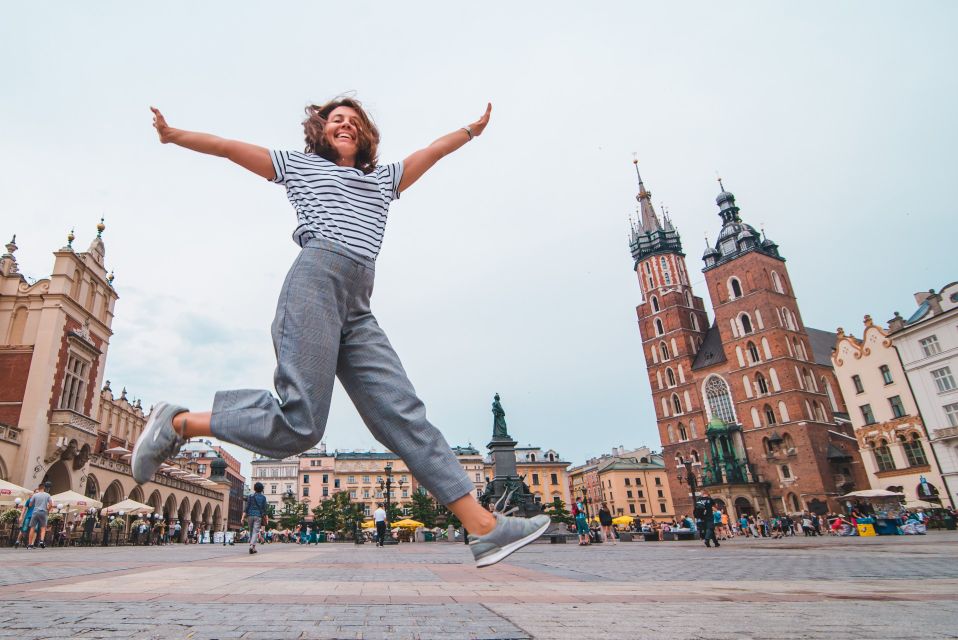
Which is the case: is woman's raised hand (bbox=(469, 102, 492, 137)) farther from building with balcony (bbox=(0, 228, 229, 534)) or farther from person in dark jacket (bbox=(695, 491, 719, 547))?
building with balcony (bbox=(0, 228, 229, 534))

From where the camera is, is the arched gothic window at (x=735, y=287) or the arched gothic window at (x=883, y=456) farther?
the arched gothic window at (x=735, y=287)

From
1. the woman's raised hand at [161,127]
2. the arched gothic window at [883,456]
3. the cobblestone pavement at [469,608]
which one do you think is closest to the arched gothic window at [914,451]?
the arched gothic window at [883,456]

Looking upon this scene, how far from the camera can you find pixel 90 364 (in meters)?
26.8

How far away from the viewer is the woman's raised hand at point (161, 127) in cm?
265

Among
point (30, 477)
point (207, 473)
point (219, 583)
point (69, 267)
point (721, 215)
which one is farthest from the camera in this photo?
point (207, 473)

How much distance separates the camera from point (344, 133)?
113 inches

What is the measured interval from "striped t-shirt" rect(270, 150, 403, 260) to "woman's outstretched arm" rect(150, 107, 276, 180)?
0.05 metres

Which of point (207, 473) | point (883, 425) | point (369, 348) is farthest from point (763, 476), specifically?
point (207, 473)

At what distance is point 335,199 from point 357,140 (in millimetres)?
494

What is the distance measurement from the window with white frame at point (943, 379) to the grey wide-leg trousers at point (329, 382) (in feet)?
132

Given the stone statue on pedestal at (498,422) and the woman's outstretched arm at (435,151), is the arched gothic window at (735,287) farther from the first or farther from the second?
the woman's outstretched arm at (435,151)

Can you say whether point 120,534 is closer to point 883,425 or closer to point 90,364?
point 90,364

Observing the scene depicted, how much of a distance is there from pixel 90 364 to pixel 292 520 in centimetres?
4403

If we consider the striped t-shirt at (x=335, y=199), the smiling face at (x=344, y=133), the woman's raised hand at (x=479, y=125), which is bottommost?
the striped t-shirt at (x=335, y=199)
